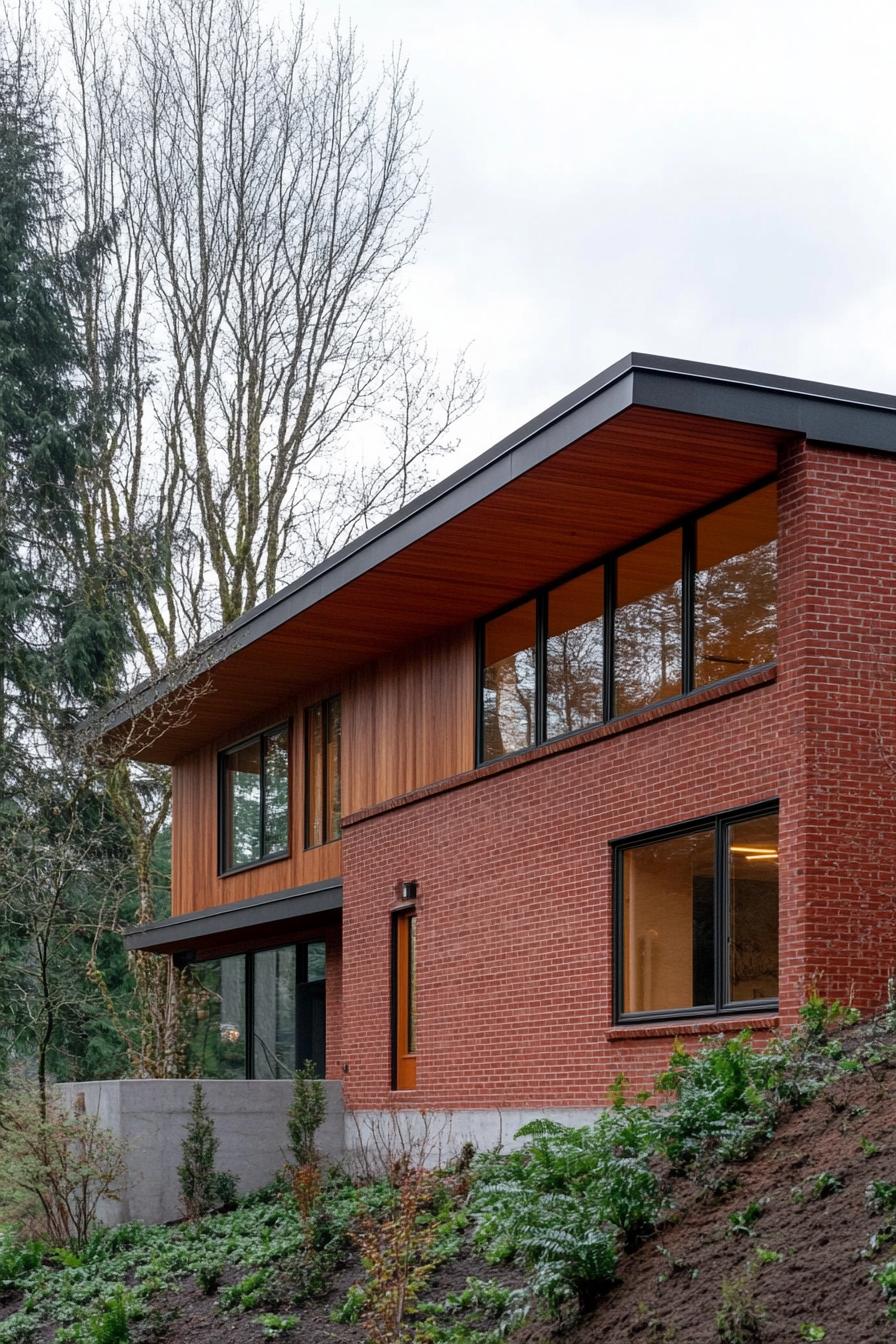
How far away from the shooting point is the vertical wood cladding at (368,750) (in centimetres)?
1783

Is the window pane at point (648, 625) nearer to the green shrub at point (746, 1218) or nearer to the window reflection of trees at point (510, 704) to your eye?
the window reflection of trees at point (510, 704)

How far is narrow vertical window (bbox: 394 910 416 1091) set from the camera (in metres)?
17.7

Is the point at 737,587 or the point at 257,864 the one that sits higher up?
the point at 737,587

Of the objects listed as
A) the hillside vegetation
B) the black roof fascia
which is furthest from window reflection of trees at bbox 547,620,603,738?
the black roof fascia

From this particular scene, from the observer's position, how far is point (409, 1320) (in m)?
10.2

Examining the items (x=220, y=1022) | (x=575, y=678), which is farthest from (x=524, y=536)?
(x=220, y=1022)

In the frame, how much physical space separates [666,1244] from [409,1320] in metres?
1.99

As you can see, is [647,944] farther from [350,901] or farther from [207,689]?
[207,689]

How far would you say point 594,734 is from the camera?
14.7 m

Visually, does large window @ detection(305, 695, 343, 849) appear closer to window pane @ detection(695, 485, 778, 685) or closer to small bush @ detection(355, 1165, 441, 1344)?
window pane @ detection(695, 485, 778, 685)

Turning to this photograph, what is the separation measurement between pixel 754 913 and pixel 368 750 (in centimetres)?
780

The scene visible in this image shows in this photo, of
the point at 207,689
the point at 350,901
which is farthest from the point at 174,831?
the point at 350,901

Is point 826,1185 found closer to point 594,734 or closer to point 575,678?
point 594,734

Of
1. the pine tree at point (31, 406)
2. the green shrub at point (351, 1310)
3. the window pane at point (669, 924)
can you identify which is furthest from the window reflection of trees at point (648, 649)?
the pine tree at point (31, 406)
